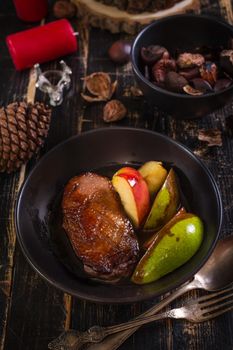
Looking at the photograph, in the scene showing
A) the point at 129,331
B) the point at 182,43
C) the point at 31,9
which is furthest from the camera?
the point at 31,9

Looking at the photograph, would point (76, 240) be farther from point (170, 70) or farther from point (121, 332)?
point (170, 70)

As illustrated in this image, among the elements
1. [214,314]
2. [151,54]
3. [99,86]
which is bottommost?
[214,314]

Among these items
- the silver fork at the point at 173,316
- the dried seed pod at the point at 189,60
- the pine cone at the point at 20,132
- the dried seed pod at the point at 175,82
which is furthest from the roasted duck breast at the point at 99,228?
the dried seed pod at the point at 189,60

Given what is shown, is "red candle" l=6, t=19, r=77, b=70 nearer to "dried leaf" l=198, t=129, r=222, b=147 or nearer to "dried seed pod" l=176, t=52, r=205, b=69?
"dried seed pod" l=176, t=52, r=205, b=69

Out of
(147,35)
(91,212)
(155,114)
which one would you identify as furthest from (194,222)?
(147,35)

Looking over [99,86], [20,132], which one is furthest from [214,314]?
[99,86]

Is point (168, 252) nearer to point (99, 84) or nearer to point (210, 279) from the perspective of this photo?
point (210, 279)
